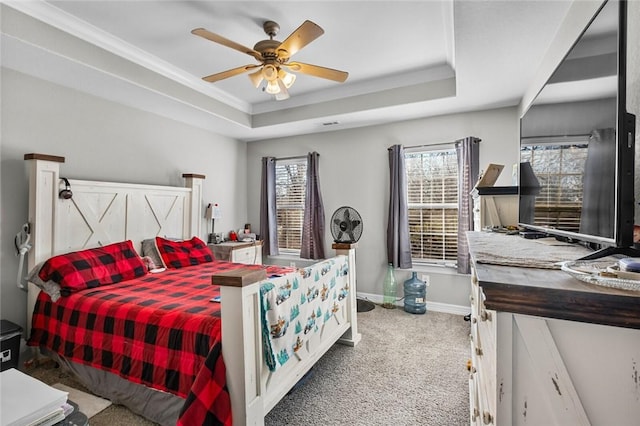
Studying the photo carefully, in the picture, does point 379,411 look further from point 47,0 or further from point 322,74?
point 47,0

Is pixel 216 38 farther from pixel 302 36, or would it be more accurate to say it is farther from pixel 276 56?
pixel 302 36

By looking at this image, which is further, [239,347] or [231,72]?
A: [231,72]

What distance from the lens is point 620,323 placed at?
1.69 ft

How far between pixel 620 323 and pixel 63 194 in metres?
3.39

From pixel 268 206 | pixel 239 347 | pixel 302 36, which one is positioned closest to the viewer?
pixel 239 347

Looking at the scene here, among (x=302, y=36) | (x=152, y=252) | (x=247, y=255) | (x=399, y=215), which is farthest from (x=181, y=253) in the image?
(x=399, y=215)

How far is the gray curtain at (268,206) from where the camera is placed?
4.55 meters

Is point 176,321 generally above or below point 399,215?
below

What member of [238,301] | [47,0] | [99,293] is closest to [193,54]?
[47,0]

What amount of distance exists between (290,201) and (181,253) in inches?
74.4

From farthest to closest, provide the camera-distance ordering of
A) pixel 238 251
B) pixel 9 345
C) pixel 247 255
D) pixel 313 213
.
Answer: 1. pixel 313 213
2. pixel 247 255
3. pixel 238 251
4. pixel 9 345

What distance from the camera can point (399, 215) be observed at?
12.1 feet

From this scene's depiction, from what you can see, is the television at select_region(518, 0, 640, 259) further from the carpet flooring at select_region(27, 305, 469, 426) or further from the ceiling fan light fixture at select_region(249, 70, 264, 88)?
the ceiling fan light fixture at select_region(249, 70, 264, 88)

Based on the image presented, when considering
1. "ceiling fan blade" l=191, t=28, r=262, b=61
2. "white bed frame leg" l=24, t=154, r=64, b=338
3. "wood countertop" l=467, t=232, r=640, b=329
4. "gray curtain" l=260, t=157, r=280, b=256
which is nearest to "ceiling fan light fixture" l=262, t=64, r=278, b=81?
"ceiling fan blade" l=191, t=28, r=262, b=61
